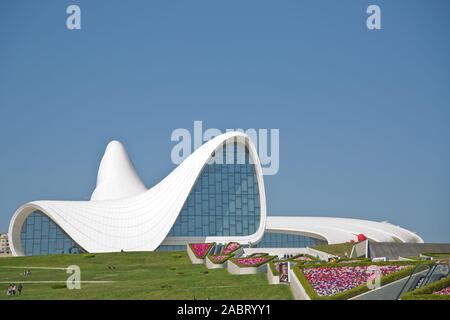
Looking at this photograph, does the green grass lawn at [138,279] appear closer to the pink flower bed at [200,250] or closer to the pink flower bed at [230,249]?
the pink flower bed at [200,250]

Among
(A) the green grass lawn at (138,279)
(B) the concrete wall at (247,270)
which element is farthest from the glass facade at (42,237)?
(B) the concrete wall at (247,270)

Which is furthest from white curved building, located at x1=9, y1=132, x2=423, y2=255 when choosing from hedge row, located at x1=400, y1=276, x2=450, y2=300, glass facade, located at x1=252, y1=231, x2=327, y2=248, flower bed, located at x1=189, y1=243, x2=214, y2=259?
hedge row, located at x1=400, y1=276, x2=450, y2=300

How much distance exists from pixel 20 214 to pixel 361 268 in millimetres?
34344

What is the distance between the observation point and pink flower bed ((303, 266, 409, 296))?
2083cm

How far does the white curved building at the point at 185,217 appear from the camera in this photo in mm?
49656

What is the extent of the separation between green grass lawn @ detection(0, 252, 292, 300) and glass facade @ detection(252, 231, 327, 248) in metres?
19.4

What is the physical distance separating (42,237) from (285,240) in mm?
23755

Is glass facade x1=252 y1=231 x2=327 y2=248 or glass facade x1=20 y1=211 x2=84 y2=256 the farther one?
glass facade x1=252 y1=231 x2=327 y2=248

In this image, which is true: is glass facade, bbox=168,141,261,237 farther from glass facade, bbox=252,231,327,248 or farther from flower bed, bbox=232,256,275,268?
flower bed, bbox=232,256,275,268

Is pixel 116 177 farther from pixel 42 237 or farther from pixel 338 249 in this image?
pixel 338 249

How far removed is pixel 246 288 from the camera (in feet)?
78.8

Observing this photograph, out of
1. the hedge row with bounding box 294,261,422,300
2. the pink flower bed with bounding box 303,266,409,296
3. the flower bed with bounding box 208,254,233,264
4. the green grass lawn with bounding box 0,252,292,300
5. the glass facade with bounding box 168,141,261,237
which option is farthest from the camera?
the glass facade with bounding box 168,141,261,237
